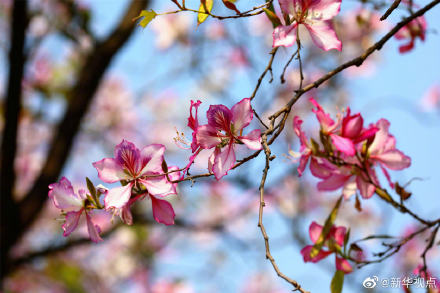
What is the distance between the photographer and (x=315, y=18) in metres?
0.69

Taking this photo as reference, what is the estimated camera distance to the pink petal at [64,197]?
698 millimetres

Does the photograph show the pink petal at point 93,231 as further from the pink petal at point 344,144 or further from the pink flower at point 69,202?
the pink petal at point 344,144

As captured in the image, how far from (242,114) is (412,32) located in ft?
1.77

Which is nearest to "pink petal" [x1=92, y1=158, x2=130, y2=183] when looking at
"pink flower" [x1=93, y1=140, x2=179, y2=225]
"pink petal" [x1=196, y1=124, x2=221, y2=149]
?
"pink flower" [x1=93, y1=140, x2=179, y2=225]

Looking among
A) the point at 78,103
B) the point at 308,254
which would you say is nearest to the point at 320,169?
the point at 308,254

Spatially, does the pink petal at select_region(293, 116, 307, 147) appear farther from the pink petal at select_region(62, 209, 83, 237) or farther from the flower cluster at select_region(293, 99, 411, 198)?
the pink petal at select_region(62, 209, 83, 237)

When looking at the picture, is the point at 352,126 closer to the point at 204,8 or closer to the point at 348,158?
the point at 348,158

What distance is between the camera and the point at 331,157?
2.52ft

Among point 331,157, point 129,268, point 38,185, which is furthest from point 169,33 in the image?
point 331,157

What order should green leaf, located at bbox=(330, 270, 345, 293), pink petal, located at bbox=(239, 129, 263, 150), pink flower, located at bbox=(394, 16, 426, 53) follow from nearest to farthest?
pink petal, located at bbox=(239, 129, 263, 150) → green leaf, located at bbox=(330, 270, 345, 293) → pink flower, located at bbox=(394, 16, 426, 53)

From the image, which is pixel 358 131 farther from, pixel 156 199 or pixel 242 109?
pixel 156 199

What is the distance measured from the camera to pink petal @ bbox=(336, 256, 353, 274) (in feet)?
2.65

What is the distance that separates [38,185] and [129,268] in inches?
85.6

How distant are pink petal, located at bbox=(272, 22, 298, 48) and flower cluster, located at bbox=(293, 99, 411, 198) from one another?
0.44 ft
